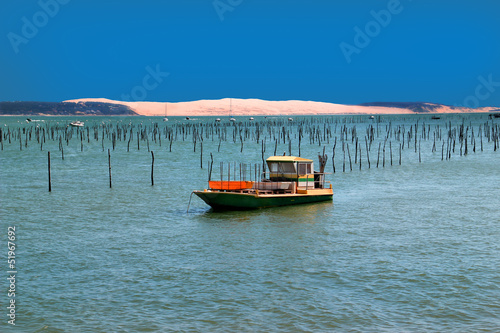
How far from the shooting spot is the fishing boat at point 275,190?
3006cm

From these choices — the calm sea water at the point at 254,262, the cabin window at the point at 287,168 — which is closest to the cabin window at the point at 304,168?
the cabin window at the point at 287,168

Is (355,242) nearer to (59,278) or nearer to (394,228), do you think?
(394,228)

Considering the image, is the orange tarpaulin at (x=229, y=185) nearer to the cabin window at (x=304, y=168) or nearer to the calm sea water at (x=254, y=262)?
the calm sea water at (x=254, y=262)

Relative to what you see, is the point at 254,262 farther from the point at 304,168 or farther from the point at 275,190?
the point at 304,168

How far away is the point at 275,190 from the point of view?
105ft

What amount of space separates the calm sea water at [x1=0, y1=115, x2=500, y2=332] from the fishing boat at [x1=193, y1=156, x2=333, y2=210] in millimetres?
733

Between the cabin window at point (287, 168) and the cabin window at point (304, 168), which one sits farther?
the cabin window at point (304, 168)

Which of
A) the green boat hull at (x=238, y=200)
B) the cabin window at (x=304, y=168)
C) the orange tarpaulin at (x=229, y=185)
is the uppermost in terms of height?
the cabin window at (x=304, y=168)

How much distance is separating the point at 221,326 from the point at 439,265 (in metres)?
8.43

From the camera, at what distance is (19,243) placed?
22.8m

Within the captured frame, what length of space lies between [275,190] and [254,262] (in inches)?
491

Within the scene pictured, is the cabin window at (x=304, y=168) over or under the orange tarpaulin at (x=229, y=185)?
over

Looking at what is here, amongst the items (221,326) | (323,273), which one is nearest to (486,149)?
(323,273)

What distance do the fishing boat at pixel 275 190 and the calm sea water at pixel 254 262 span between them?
0.73 m
